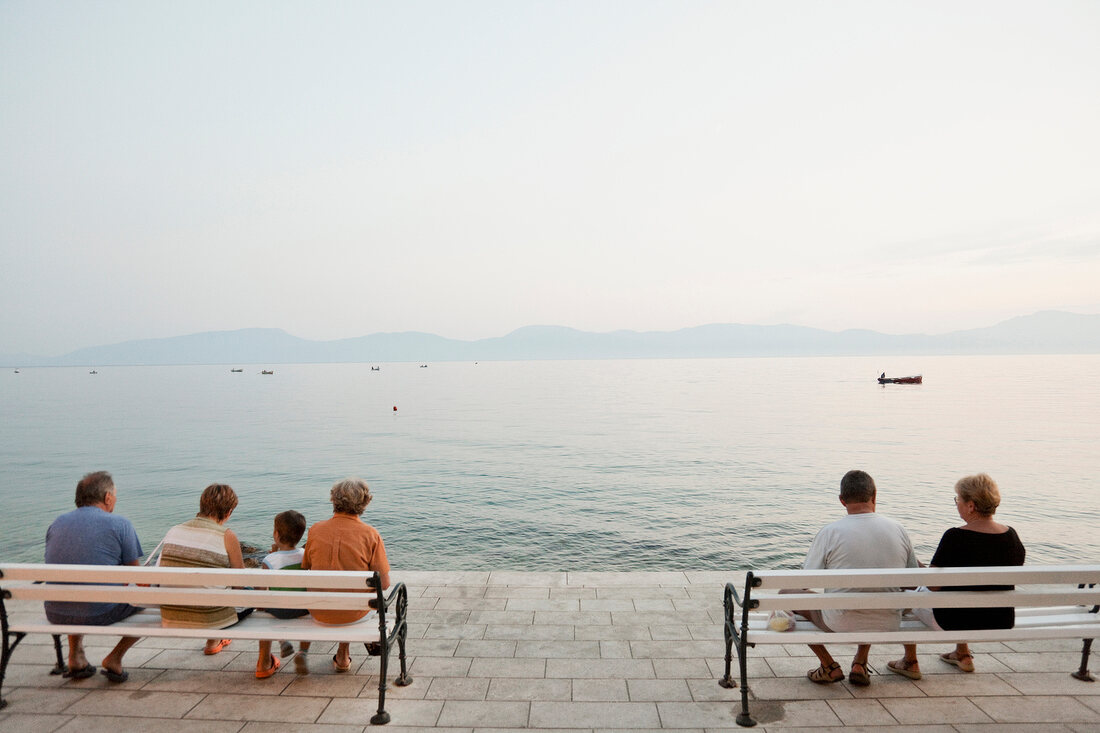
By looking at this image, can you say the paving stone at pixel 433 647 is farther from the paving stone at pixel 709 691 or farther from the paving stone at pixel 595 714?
the paving stone at pixel 709 691

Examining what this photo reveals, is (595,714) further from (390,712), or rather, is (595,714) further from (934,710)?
(934,710)

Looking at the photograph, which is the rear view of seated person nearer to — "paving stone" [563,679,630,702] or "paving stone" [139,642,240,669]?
"paving stone" [139,642,240,669]

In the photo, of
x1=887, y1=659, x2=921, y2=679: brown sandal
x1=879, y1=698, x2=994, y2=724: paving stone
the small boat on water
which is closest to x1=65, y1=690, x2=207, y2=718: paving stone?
x1=879, y1=698, x2=994, y2=724: paving stone

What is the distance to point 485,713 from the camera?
4.24 metres

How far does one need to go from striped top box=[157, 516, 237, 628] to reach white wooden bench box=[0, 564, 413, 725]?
9 cm

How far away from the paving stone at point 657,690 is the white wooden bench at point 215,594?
1814 millimetres

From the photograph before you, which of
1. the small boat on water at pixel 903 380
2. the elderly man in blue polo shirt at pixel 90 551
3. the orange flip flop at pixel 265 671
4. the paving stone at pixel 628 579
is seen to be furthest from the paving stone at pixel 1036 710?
the small boat on water at pixel 903 380

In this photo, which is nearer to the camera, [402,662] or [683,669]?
[402,662]

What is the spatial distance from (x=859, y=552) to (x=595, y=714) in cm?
226

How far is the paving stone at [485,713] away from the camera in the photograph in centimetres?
412

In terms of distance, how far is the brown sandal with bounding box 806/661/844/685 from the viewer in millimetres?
4641

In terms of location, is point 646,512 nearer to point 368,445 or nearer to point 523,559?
point 523,559

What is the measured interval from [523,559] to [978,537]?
37.1 feet

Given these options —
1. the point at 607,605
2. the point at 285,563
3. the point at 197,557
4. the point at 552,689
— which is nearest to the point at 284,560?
the point at 285,563
